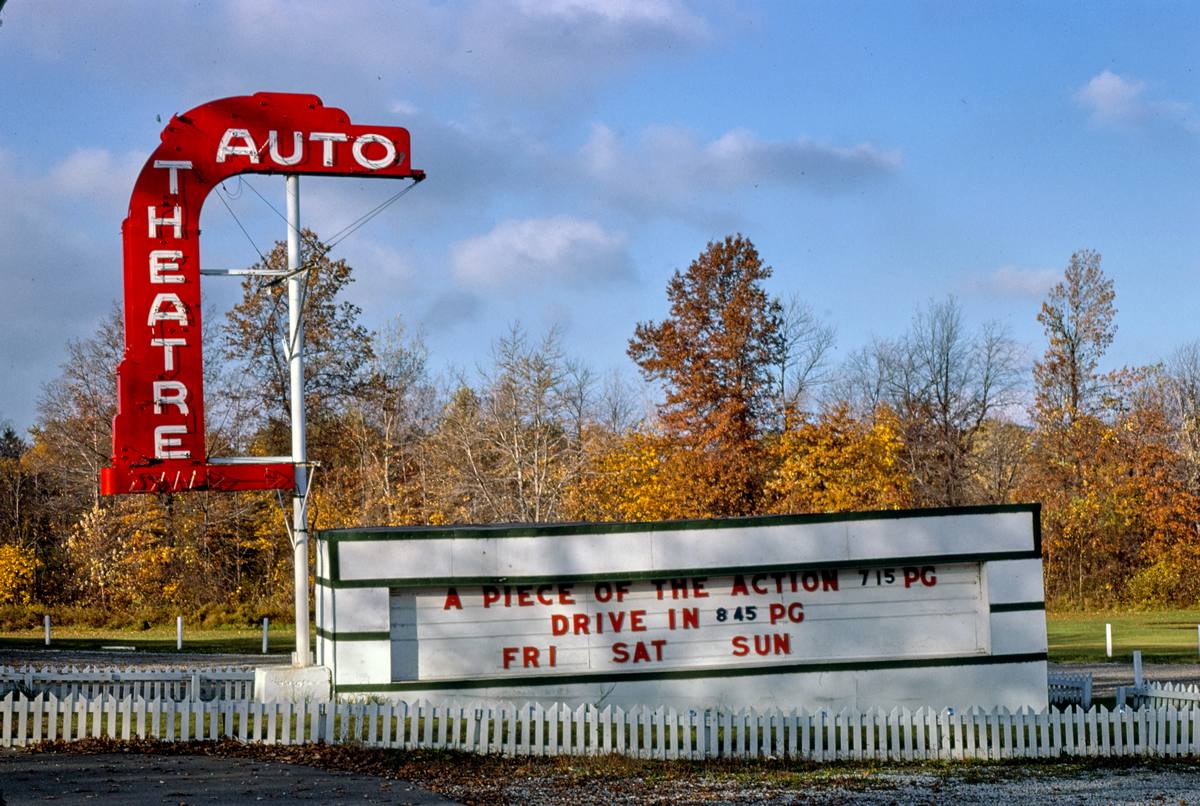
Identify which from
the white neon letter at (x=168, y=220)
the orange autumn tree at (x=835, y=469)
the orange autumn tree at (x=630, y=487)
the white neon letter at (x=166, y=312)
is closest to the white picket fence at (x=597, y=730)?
the white neon letter at (x=166, y=312)

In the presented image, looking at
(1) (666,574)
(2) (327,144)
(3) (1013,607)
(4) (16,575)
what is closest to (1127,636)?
(3) (1013,607)

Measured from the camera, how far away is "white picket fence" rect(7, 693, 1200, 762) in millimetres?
14133

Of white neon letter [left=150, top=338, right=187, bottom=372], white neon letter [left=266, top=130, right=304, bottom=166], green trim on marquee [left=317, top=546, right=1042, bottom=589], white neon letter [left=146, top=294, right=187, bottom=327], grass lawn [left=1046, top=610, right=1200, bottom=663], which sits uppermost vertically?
white neon letter [left=266, top=130, right=304, bottom=166]

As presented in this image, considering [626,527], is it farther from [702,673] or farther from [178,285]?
[178,285]

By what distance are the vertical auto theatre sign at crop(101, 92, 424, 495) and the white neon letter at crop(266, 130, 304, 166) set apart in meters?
0.01

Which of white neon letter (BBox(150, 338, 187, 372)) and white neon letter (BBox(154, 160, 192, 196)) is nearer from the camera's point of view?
white neon letter (BBox(150, 338, 187, 372))

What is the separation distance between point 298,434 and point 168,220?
3238 mm

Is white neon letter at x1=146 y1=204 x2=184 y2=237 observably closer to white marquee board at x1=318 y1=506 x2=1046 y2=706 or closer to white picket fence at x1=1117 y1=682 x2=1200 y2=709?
white marquee board at x1=318 y1=506 x2=1046 y2=706

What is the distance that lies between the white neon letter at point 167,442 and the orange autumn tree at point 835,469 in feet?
105

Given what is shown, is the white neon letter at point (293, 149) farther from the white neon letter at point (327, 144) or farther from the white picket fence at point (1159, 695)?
the white picket fence at point (1159, 695)

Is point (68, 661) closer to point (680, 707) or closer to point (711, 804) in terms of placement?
point (680, 707)

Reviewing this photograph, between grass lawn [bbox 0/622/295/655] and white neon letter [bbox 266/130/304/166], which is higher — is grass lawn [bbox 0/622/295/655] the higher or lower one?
the lower one

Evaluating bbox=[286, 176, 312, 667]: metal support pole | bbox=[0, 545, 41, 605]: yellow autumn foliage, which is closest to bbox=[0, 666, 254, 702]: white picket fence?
bbox=[286, 176, 312, 667]: metal support pole

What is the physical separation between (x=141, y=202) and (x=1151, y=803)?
13589 mm
